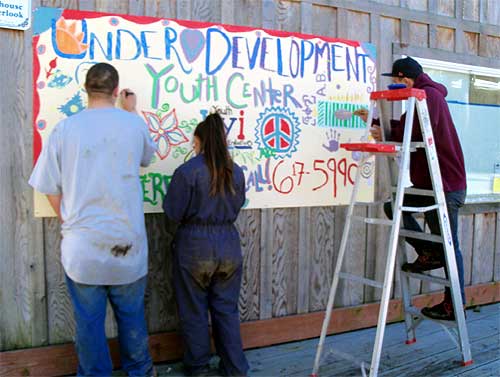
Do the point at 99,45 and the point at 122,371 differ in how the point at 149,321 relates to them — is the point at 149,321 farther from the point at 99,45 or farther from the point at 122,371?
the point at 99,45

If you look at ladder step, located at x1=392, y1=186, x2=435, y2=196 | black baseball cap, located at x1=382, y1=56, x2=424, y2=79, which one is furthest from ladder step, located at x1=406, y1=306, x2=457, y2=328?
black baseball cap, located at x1=382, y1=56, x2=424, y2=79

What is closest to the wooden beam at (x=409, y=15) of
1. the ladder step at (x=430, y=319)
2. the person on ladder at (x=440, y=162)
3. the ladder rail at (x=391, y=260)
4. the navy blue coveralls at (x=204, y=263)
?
the person on ladder at (x=440, y=162)

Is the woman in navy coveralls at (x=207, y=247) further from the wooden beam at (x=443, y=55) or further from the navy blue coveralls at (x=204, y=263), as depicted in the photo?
the wooden beam at (x=443, y=55)

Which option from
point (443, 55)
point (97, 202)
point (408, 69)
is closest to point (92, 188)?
point (97, 202)

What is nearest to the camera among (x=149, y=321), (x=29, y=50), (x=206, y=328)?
(x=29, y=50)

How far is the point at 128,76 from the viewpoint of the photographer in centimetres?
356

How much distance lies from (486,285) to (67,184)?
407 centimetres

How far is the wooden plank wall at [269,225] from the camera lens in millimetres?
3320

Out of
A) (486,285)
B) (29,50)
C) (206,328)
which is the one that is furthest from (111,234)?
(486,285)

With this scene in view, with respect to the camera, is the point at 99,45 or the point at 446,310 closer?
the point at 99,45

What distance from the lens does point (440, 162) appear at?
3986 millimetres

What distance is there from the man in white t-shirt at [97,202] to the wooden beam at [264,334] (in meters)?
0.41

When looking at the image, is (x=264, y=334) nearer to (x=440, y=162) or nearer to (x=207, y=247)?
(x=207, y=247)

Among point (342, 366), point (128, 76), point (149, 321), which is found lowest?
point (342, 366)
